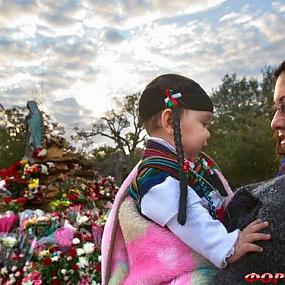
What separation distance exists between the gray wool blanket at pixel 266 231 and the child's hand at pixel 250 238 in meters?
0.01

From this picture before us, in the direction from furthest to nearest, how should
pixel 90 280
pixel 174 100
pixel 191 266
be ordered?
pixel 90 280, pixel 174 100, pixel 191 266

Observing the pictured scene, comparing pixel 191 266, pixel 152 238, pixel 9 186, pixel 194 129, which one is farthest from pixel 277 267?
pixel 9 186

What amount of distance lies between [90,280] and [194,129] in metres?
2.56

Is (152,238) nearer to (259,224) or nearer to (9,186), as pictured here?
(259,224)

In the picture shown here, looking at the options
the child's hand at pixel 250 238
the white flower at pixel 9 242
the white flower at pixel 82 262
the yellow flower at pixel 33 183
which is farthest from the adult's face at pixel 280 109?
the yellow flower at pixel 33 183

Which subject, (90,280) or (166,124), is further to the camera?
(90,280)

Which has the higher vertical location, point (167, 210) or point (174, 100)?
point (174, 100)

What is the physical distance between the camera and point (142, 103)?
6.29 ft

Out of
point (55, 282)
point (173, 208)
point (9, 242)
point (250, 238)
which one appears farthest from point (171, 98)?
point (9, 242)

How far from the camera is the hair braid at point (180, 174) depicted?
1573 mm

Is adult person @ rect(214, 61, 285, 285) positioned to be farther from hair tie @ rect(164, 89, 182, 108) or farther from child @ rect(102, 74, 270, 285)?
hair tie @ rect(164, 89, 182, 108)

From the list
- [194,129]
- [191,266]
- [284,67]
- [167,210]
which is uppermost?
[284,67]

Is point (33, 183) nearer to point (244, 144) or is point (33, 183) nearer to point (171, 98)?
point (171, 98)

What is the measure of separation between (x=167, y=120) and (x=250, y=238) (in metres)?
0.62
